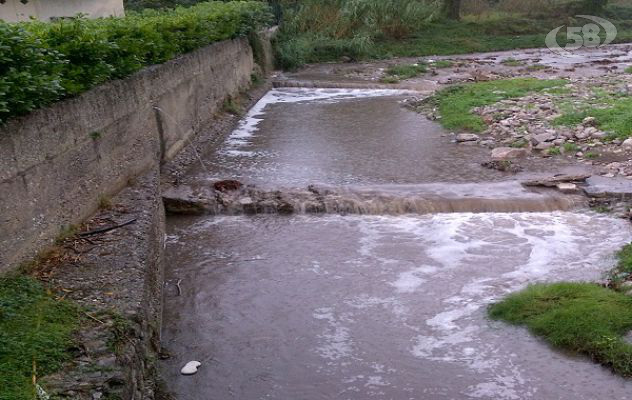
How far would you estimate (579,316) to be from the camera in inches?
238

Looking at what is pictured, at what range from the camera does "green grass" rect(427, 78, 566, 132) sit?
13.9m

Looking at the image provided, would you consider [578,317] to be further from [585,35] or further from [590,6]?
[590,6]

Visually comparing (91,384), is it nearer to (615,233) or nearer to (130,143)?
(130,143)

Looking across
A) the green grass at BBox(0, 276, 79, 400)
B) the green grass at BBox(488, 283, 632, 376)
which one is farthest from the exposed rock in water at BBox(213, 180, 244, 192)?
the green grass at BBox(0, 276, 79, 400)

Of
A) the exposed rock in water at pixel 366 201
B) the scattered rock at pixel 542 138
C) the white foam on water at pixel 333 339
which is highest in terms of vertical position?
the scattered rock at pixel 542 138

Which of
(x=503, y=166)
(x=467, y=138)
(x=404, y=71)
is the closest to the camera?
(x=503, y=166)

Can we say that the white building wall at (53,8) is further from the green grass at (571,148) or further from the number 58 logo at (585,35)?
the number 58 logo at (585,35)

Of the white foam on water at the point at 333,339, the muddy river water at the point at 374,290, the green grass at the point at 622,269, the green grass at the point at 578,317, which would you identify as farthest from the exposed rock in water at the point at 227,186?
the green grass at the point at 622,269

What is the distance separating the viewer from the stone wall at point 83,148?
5504mm

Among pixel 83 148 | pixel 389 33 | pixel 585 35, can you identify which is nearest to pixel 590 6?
pixel 585 35

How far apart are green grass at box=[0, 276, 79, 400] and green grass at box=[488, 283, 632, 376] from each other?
3913 millimetres

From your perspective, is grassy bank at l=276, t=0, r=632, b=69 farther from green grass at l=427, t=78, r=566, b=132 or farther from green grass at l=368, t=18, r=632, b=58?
green grass at l=427, t=78, r=566, b=132

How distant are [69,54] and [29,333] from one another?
11.2 ft

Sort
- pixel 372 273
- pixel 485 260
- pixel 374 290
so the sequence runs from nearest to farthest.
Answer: pixel 374 290
pixel 372 273
pixel 485 260
